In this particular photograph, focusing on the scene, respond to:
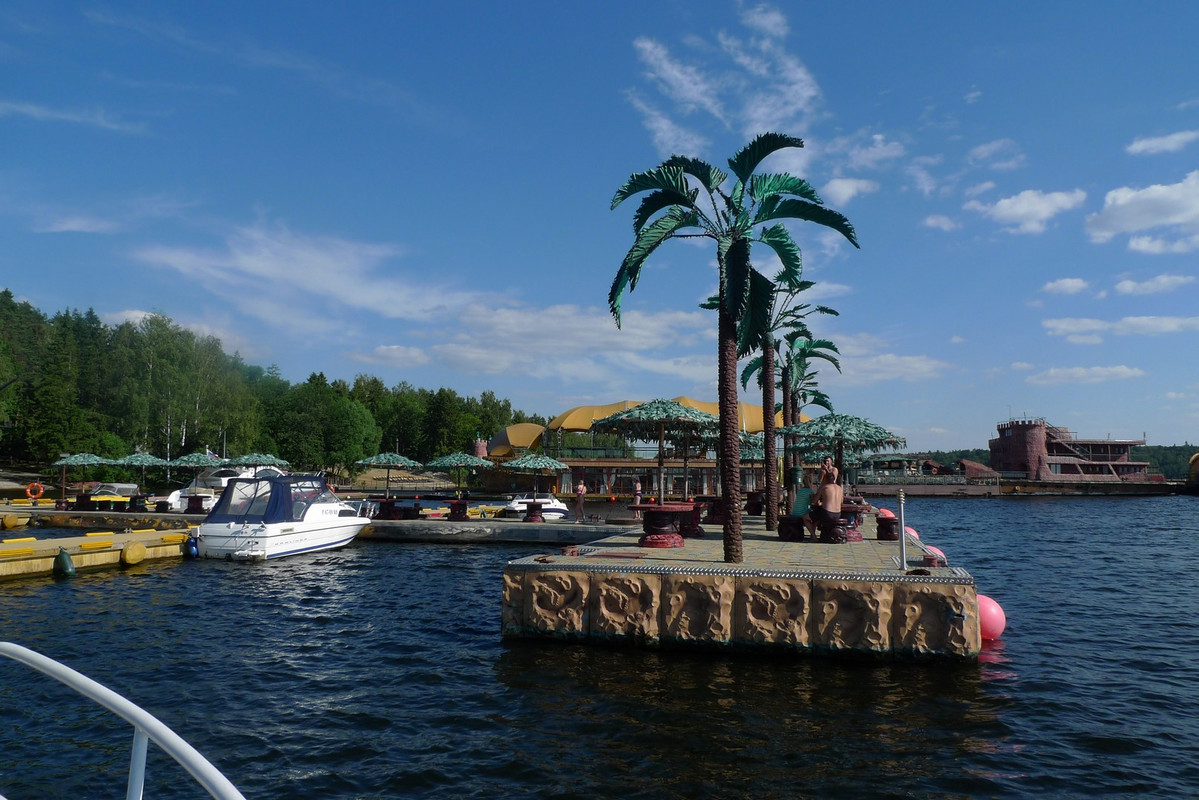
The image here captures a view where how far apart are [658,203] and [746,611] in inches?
365

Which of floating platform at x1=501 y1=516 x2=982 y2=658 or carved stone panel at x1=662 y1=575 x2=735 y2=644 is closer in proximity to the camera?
floating platform at x1=501 y1=516 x2=982 y2=658

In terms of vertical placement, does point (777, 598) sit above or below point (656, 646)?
above

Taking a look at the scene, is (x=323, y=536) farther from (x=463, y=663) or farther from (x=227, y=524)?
(x=463, y=663)

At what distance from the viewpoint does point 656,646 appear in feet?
41.4

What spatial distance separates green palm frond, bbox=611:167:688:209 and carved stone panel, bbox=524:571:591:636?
8.26 metres

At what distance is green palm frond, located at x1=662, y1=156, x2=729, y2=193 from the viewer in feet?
52.5

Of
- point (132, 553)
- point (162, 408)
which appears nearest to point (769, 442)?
point (132, 553)

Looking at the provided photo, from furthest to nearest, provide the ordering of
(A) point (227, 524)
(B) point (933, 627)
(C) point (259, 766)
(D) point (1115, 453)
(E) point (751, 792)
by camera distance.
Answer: (D) point (1115, 453), (A) point (227, 524), (B) point (933, 627), (C) point (259, 766), (E) point (751, 792)

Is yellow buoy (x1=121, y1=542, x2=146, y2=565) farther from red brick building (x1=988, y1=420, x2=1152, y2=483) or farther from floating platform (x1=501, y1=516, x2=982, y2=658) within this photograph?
red brick building (x1=988, y1=420, x2=1152, y2=483)

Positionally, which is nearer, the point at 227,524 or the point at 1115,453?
the point at 227,524

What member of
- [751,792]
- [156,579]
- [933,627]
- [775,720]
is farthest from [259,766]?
[156,579]

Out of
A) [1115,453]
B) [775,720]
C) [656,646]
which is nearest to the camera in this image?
[775,720]

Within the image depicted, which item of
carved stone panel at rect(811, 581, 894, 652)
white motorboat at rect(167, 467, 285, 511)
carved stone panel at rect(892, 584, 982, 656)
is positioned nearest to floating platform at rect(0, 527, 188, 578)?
white motorboat at rect(167, 467, 285, 511)

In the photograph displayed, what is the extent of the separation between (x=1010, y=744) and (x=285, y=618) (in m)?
13.7
